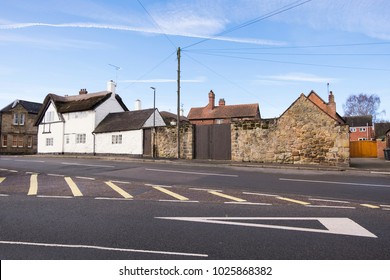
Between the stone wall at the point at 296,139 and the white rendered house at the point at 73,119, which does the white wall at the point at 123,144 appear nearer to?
the white rendered house at the point at 73,119

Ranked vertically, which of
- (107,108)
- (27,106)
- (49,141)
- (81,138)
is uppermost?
(27,106)

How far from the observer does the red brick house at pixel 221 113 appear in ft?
166

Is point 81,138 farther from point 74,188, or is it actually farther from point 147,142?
point 74,188

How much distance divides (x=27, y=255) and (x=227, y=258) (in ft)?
8.54

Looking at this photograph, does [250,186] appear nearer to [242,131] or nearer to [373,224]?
[373,224]

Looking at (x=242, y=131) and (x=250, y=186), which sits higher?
(x=242, y=131)

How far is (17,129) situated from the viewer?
46.2 m

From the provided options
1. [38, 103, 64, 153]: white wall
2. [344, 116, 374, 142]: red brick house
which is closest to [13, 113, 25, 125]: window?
[38, 103, 64, 153]: white wall

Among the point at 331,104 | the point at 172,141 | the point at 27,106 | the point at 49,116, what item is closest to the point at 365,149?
the point at 331,104

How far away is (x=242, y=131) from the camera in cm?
1961

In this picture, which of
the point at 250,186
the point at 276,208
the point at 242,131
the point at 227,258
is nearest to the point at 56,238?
the point at 227,258

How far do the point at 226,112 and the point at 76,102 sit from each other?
27.1m

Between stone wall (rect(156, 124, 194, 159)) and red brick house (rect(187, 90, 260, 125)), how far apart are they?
89.0ft

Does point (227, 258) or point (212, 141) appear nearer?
point (227, 258)
